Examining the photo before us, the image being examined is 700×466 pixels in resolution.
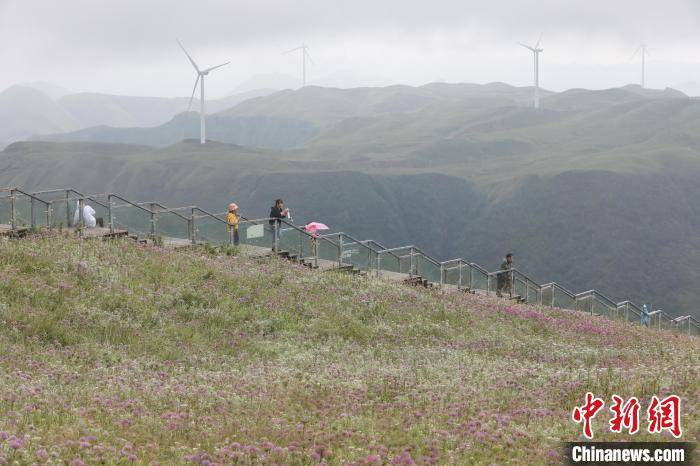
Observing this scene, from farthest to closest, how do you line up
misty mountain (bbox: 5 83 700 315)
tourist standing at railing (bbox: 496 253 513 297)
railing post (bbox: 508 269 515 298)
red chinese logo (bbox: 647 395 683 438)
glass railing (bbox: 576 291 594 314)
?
misty mountain (bbox: 5 83 700 315), glass railing (bbox: 576 291 594 314), railing post (bbox: 508 269 515 298), tourist standing at railing (bbox: 496 253 513 297), red chinese logo (bbox: 647 395 683 438)

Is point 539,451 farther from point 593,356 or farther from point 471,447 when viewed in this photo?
point 593,356

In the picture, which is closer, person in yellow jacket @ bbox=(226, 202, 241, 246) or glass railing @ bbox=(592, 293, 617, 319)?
person in yellow jacket @ bbox=(226, 202, 241, 246)

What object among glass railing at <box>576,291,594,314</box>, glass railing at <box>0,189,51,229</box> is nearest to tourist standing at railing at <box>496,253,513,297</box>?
glass railing at <box>576,291,594,314</box>

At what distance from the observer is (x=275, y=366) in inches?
602

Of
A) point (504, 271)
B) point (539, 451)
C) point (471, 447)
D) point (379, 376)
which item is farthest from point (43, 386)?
point (504, 271)

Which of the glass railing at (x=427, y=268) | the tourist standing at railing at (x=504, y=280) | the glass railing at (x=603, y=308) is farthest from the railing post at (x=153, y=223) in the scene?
the glass railing at (x=603, y=308)

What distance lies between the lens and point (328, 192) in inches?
6171

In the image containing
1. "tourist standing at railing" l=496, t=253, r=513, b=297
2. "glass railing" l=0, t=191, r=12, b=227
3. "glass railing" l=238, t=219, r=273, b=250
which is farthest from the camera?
"tourist standing at railing" l=496, t=253, r=513, b=297

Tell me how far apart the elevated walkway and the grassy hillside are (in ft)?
5.94

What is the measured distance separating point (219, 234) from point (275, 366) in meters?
14.4

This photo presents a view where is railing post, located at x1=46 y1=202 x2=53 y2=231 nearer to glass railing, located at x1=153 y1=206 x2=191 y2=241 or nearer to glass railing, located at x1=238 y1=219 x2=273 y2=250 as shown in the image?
glass railing, located at x1=153 y1=206 x2=191 y2=241

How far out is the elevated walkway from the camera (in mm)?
25297

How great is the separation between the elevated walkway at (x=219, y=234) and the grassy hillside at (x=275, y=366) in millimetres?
1811

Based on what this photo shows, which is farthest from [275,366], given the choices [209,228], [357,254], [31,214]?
[357,254]
